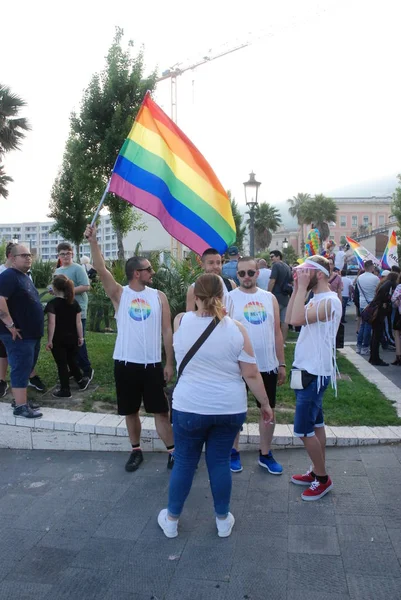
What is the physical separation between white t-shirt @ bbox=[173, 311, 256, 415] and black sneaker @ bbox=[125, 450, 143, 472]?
5.01 feet

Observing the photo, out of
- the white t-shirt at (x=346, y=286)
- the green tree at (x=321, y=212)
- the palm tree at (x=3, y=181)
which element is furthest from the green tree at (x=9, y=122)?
the green tree at (x=321, y=212)

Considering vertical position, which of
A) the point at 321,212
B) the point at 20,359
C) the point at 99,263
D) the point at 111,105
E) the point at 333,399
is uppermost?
the point at 321,212

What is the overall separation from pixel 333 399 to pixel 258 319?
8.10 ft

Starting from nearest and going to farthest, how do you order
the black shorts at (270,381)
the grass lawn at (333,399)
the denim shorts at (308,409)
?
1. the denim shorts at (308,409)
2. the black shorts at (270,381)
3. the grass lawn at (333,399)

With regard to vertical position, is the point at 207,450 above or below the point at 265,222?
below

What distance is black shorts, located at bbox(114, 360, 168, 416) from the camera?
427cm

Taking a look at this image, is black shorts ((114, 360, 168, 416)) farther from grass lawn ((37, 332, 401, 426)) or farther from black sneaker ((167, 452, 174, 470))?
grass lawn ((37, 332, 401, 426))

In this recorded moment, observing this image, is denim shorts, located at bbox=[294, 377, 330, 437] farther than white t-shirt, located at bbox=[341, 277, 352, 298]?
No

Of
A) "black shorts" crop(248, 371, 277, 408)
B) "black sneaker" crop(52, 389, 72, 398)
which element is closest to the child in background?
"black sneaker" crop(52, 389, 72, 398)

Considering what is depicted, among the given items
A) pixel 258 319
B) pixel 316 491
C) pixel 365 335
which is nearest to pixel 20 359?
pixel 258 319

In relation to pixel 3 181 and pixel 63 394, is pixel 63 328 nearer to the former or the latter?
pixel 63 394

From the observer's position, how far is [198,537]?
3.29 meters

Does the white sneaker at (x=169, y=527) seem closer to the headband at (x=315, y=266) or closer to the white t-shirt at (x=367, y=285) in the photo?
the headband at (x=315, y=266)

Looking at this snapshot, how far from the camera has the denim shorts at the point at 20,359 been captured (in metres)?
5.10
